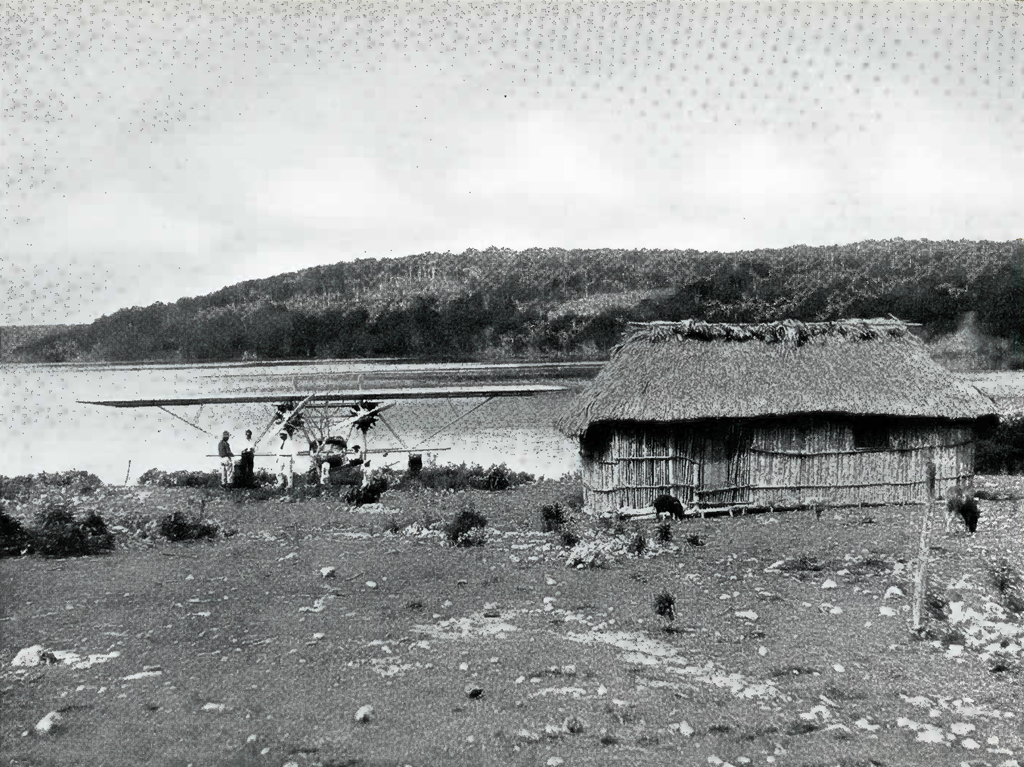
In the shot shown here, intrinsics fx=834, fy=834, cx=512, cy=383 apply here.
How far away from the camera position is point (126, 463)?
62.0 ft

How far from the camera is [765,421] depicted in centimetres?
1598

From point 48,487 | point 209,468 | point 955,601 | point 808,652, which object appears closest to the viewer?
Result: point 808,652

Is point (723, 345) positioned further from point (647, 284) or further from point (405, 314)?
point (405, 314)

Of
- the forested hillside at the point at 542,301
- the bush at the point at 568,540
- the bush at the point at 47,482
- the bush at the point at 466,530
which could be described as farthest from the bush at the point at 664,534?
the bush at the point at 47,482

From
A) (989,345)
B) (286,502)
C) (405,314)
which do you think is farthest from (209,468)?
(989,345)

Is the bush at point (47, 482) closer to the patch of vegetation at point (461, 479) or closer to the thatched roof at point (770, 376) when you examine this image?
the patch of vegetation at point (461, 479)

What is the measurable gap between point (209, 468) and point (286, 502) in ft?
19.7

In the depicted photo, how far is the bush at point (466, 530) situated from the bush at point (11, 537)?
5.95 m

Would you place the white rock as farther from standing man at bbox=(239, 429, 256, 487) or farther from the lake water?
standing man at bbox=(239, 429, 256, 487)

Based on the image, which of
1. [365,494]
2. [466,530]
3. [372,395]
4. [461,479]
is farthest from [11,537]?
[461,479]

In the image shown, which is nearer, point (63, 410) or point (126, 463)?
point (63, 410)

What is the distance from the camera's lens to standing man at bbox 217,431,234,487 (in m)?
16.9

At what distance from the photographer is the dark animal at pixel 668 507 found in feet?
51.1

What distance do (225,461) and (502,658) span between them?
34.7 ft
